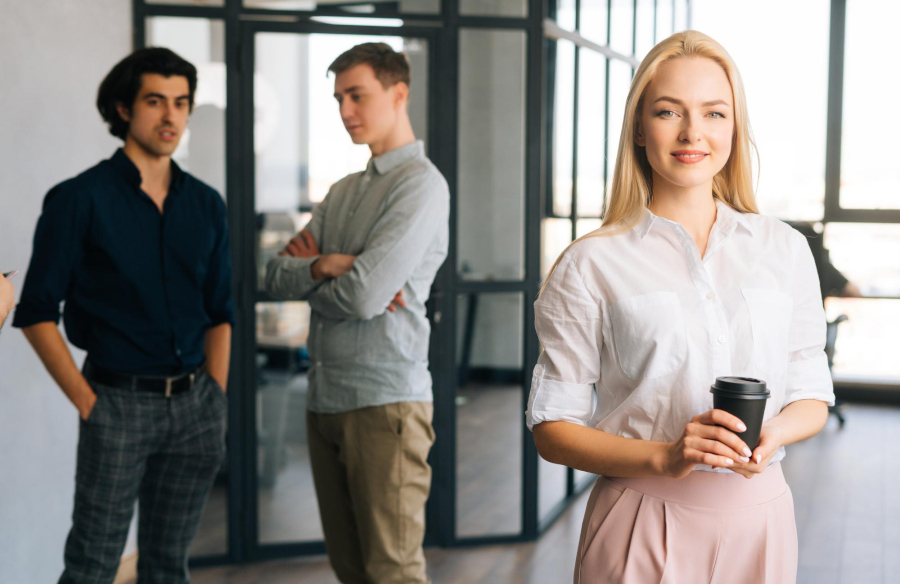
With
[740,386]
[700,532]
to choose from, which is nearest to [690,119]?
[740,386]

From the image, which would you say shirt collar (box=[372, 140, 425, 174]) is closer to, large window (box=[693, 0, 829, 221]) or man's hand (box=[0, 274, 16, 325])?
man's hand (box=[0, 274, 16, 325])

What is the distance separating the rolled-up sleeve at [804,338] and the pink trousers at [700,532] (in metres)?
0.14

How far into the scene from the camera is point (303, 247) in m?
2.39

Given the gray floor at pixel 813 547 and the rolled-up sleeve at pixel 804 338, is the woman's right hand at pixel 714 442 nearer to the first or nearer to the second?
the rolled-up sleeve at pixel 804 338

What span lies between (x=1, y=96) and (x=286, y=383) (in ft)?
4.73

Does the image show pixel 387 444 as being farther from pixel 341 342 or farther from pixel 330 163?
Result: pixel 330 163

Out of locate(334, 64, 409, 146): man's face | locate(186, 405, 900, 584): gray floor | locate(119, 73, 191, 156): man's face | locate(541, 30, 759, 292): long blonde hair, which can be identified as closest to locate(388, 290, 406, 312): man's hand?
locate(334, 64, 409, 146): man's face

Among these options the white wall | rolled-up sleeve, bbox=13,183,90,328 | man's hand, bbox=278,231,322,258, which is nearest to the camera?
rolled-up sleeve, bbox=13,183,90,328

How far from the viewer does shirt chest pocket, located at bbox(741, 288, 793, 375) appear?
124 centimetres

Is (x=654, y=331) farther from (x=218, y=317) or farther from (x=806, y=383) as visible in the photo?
(x=218, y=317)

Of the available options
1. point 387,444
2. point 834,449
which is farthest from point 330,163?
point 834,449

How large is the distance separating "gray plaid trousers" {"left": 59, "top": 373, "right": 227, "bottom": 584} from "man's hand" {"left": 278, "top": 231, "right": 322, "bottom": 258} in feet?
1.38

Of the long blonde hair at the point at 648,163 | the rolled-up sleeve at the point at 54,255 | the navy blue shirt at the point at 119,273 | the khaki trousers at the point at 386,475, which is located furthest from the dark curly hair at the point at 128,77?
the long blonde hair at the point at 648,163

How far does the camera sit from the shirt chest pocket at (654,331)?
122cm
